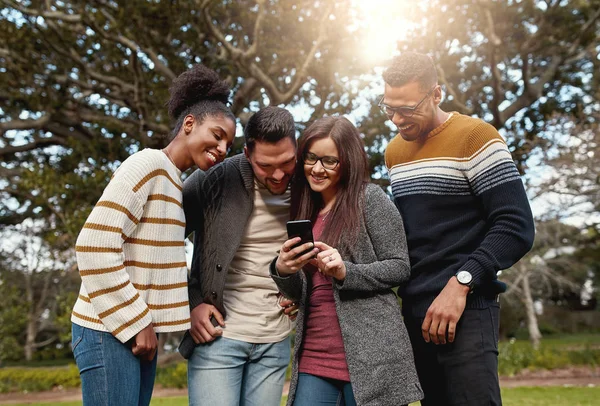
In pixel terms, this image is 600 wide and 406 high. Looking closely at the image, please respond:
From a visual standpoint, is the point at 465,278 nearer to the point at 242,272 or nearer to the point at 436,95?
the point at 436,95

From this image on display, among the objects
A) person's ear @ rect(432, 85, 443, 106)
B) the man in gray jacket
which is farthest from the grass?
person's ear @ rect(432, 85, 443, 106)

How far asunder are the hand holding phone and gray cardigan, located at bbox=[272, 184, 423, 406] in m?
0.16

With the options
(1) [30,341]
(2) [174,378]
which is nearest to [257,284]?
(2) [174,378]

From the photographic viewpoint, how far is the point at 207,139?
7.66ft

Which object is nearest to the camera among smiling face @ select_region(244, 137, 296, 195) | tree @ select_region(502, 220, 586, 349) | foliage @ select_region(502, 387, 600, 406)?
smiling face @ select_region(244, 137, 296, 195)

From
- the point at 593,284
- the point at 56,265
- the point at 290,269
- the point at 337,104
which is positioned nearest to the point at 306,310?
the point at 290,269

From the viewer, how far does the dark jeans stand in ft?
6.90

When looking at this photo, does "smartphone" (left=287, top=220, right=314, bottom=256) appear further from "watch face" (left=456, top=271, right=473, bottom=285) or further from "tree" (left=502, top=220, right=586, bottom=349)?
"tree" (left=502, top=220, right=586, bottom=349)

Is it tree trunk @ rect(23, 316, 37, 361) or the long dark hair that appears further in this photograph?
tree trunk @ rect(23, 316, 37, 361)

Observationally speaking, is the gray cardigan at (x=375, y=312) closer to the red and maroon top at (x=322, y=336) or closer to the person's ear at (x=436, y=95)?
the red and maroon top at (x=322, y=336)

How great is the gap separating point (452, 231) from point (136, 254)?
125 cm

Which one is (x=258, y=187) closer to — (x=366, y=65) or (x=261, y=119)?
(x=261, y=119)

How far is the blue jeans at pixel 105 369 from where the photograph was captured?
1.96 metres

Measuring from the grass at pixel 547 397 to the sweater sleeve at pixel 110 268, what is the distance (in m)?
6.15
